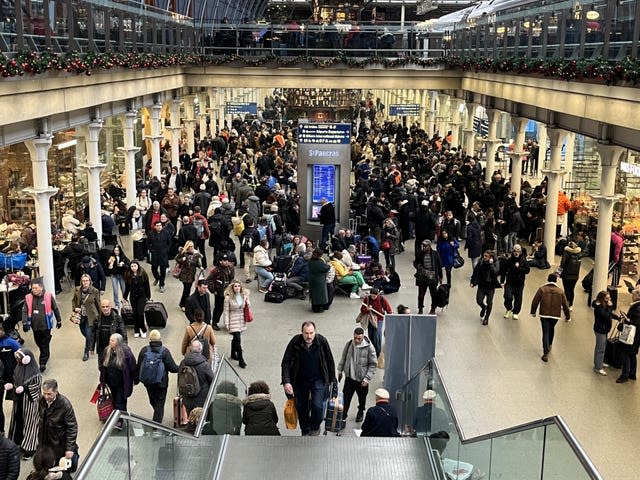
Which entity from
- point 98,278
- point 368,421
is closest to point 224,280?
point 98,278

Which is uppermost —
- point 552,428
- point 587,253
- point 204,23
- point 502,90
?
point 204,23

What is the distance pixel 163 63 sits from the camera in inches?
1112

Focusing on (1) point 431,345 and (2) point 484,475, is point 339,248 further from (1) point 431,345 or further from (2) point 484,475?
(2) point 484,475

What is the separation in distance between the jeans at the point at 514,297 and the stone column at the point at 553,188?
5.24 meters

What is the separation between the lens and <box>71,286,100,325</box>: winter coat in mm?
13578

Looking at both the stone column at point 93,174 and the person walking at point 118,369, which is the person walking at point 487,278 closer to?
the person walking at point 118,369

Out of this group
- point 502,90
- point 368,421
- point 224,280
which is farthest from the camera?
point 502,90

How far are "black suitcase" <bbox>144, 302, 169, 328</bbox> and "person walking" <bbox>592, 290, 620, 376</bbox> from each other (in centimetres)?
759

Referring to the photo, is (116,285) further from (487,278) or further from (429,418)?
(429,418)

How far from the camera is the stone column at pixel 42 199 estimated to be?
664 inches

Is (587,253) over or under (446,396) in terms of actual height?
under

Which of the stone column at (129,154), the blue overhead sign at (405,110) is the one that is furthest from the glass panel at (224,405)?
the blue overhead sign at (405,110)

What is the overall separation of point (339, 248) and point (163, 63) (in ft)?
38.9

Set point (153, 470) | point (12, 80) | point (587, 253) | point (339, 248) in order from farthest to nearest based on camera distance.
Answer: point (587, 253)
point (339, 248)
point (12, 80)
point (153, 470)
